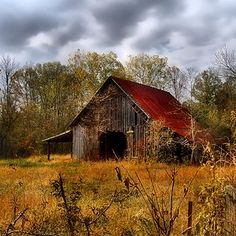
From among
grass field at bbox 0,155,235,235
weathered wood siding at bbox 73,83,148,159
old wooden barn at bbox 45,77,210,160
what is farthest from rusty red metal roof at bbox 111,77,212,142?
grass field at bbox 0,155,235,235

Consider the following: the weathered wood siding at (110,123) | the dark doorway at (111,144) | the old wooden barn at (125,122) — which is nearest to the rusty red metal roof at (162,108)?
the old wooden barn at (125,122)

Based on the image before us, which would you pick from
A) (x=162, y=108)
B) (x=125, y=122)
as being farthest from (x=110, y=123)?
(x=162, y=108)

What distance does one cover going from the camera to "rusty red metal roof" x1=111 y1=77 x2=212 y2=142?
92.5 feet

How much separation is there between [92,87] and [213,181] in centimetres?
5039

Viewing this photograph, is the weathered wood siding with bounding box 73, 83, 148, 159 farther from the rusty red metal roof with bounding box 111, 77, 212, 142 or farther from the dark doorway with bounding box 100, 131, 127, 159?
the dark doorway with bounding box 100, 131, 127, 159

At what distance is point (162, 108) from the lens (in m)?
32.2

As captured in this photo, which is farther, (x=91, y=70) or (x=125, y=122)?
(x=91, y=70)

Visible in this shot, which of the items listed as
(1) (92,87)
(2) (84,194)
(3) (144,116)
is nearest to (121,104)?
(3) (144,116)

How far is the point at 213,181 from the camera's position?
439 cm

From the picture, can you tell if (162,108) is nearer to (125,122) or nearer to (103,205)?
(125,122)

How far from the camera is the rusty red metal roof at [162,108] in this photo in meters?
28.2

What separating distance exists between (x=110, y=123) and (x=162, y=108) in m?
4.18

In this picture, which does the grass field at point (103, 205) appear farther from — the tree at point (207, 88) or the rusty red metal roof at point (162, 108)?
the tree at point (207, 88)

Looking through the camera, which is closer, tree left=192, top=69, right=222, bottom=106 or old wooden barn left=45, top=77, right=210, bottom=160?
old wooden barn left=45, top=77, right=210, bottom=160
